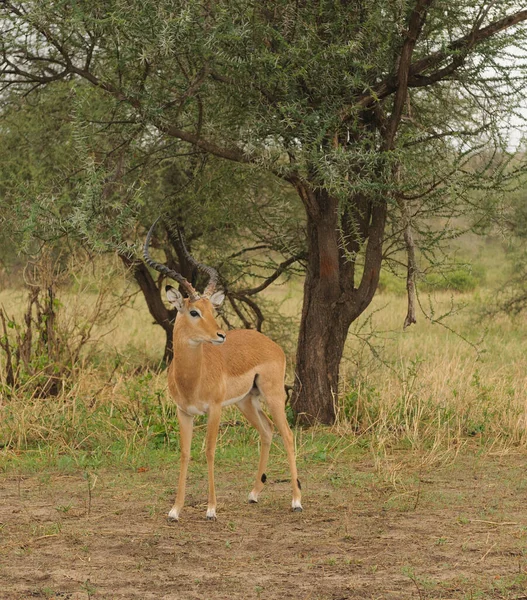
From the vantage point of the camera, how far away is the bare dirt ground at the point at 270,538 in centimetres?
464

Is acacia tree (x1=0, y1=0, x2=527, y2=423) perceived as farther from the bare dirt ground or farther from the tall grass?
the bare dirt ground

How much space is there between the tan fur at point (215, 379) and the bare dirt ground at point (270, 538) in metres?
0.39

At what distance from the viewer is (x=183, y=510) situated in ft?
20.3

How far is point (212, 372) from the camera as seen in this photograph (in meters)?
6.01

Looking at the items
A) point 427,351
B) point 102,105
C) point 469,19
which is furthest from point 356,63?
point 427,351

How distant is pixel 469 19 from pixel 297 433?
3.90 metres

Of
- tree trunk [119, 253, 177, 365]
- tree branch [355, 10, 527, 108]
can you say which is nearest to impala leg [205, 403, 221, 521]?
tree branch [355, 10, 527, 108]

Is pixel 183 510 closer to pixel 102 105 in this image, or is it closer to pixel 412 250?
pixel 412 250

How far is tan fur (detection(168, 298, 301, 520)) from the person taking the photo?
5.82 meters

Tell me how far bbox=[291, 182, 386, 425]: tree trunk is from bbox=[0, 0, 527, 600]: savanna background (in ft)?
0.07

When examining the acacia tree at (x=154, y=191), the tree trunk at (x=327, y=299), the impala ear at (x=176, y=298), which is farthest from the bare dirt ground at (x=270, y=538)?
the acacia tree at (x=154, y=191)

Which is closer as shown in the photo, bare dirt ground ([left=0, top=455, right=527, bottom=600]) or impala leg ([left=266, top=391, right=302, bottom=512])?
bare dirt ground ([left=0, top=455, right=527, bottom=600])

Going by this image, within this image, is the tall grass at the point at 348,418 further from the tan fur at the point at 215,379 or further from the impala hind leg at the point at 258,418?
the tan fur at the point at 215,379

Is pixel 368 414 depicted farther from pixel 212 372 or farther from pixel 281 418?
pixel 212 372
